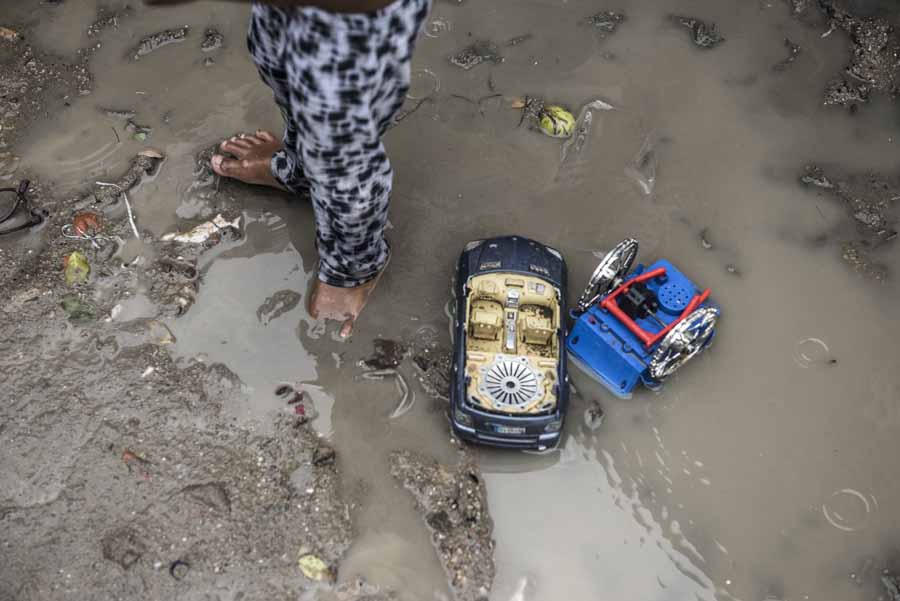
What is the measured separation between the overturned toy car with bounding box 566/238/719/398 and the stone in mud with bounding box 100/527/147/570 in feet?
5.59

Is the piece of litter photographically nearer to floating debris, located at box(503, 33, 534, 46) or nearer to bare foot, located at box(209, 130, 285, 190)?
bare foot, located at box(209, 130, 285, 190)

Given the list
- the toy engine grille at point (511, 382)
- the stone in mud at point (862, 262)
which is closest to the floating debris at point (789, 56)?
the stone in mud at point (862, 262)

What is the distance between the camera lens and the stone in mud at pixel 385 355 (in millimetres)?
3105

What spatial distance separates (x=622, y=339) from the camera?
117 inches

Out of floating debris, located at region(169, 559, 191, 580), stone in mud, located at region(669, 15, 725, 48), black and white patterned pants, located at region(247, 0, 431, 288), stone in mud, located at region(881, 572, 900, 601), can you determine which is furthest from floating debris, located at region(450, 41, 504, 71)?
stone in mud, located at region(881, 572, 900, 601)

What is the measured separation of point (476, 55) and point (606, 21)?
0.70 metres

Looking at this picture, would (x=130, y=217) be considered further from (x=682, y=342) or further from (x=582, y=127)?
(x=682, y=342)

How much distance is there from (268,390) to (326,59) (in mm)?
1407

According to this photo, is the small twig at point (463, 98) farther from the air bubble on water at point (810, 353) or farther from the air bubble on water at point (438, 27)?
the air bubble on water at point (810, 353)

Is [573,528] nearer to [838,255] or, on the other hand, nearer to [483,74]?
[838,255]

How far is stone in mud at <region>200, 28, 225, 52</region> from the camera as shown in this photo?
3828 mm

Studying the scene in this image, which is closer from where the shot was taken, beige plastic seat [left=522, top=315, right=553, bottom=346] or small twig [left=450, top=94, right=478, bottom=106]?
beige plastic seat [left=522, top=315, right=553, bottom=346]

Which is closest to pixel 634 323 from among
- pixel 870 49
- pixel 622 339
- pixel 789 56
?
pixel 622 339

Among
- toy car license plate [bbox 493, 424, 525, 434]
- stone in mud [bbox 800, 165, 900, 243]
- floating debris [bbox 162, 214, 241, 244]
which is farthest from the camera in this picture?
stone in mud [bbox 800, 165, 900, 243]
